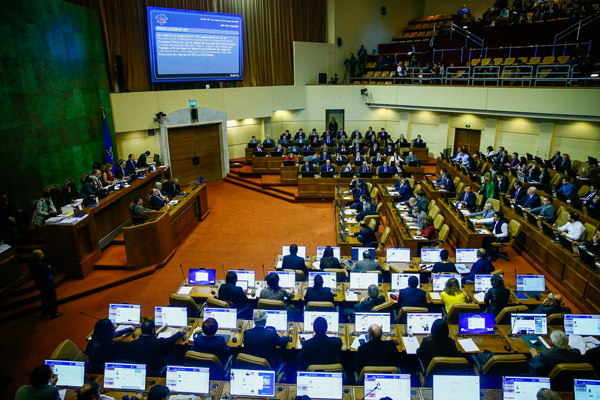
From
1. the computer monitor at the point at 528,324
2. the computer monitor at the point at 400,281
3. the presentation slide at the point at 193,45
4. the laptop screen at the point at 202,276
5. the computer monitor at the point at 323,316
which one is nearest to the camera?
the computer monitor at the point at 528,324

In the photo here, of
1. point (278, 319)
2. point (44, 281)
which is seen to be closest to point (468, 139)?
point (278, 319)

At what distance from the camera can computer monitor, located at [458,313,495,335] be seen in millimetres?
5480

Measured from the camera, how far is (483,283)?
6.64 meters

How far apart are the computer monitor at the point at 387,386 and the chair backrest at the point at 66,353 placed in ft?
12.2

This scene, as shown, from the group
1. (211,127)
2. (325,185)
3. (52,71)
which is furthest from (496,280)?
(211,127)

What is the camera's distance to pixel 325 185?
564 inches

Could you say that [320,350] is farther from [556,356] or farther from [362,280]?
[556,356]

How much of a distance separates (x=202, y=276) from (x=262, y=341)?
2559 millimetres

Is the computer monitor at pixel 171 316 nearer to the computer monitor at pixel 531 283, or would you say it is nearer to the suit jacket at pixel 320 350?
the suit jacket at pixel 320 350

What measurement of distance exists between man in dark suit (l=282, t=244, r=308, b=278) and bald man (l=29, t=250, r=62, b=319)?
165 inches

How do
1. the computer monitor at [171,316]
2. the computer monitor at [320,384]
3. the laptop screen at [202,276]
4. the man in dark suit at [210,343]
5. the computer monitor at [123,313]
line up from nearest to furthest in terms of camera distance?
the computer monitor at [320,384] → the man in dark suit at [210,343] → the computer monitor at [171,316] → the computer monitor at [123,313] → the laptop screen at [202,276]

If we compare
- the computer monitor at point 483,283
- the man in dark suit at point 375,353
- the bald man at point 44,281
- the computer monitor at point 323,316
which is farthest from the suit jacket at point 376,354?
the bald man at point 44,281

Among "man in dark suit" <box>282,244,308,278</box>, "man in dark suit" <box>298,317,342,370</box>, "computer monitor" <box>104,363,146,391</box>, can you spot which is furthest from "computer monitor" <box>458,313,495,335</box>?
"computer monitor" <box>104,363,146,391</box>

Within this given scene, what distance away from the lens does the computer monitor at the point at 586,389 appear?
4.05 meters
